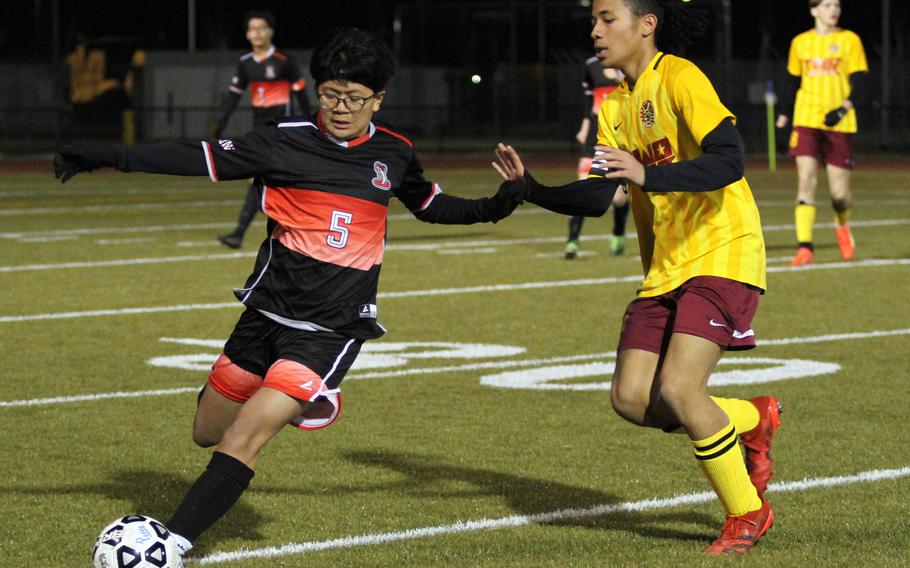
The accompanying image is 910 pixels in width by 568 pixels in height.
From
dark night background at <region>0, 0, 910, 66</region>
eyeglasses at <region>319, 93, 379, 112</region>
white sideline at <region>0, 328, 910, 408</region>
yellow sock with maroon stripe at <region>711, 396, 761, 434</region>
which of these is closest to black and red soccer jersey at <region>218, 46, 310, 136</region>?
white sideline at <region>0, 328, 910, 408</region>

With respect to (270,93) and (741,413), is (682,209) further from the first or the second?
(270,93)

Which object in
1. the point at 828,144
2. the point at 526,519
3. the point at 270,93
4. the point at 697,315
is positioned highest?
the point at 270,93

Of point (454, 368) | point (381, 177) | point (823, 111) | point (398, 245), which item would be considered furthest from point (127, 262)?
point (381, 177)

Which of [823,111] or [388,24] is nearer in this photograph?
[823,111]

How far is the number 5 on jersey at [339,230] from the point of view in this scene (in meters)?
5.62

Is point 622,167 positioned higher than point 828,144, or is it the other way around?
point 622,167

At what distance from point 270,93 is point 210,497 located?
12.0 meters

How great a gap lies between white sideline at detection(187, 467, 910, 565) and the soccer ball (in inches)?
13.9

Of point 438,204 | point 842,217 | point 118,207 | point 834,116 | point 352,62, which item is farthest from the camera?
point 118,207

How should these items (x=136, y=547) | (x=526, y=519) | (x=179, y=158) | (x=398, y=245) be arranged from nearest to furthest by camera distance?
(x=136, y=547)
(x=179, y=158)
(x=526, y=519)
(x=398, y=245)

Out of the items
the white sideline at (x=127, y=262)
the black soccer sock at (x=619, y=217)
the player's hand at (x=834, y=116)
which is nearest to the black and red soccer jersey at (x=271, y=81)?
the white sideline at (x=127, y=262)

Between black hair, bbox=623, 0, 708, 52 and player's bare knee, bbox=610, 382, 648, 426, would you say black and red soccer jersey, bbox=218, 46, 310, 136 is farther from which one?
player's bare knee, bbox=610, 382, 648, 426

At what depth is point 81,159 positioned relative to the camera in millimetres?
5219

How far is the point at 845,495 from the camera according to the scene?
6.41m
